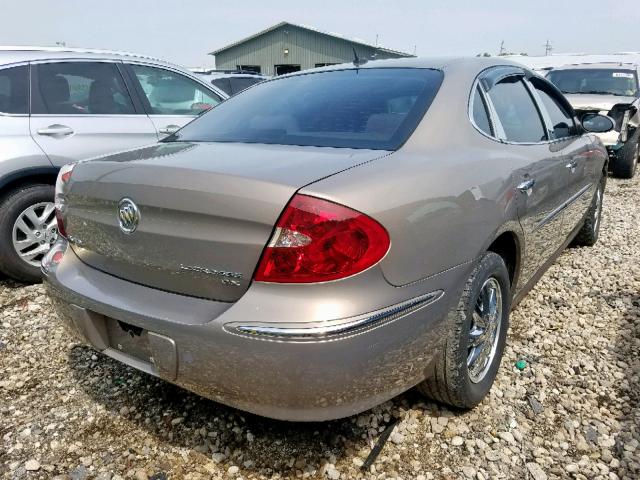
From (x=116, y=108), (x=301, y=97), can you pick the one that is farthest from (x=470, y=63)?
(x=116, y=108)

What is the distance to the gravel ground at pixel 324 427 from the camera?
1.97 m

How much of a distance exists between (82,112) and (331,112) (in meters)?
2.53

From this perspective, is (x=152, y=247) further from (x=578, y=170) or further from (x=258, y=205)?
(x=578, y=170)

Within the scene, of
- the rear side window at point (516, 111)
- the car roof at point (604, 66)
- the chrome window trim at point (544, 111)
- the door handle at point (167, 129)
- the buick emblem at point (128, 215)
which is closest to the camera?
the buick emblem at point (128, 215)

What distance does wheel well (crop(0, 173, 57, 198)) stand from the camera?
140 inches

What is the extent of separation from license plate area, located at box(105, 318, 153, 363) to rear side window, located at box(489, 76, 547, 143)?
1.85 metres

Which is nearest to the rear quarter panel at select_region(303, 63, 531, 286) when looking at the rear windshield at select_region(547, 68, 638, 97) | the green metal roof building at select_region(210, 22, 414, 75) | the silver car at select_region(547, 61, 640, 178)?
the silver car at select_region(547, 61, 640, 178)

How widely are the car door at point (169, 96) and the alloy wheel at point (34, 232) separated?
3.54 feet

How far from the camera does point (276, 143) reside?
2.06 meters

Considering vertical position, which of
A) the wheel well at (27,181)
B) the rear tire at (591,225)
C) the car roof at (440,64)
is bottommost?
the rear tire at (591,225)

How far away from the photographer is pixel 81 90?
3984 mm

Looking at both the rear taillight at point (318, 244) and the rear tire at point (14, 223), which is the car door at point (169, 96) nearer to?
the rear tire at point (14, 223)

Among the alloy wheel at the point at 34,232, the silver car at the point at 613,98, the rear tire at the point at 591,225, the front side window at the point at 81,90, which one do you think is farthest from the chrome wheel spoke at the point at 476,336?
the silver car at the point at 613,98

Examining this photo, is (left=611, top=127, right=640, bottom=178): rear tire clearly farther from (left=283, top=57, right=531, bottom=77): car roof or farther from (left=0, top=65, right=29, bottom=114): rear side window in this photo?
(left=0, top=65, right=29, bottom=114): rear side window
